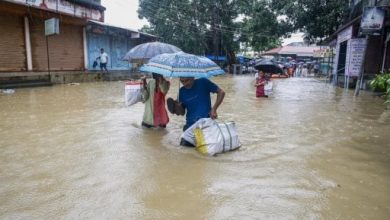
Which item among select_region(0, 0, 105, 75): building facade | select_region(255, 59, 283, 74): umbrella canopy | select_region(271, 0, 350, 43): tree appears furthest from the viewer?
select_region(271, 0, 350, 43): tree

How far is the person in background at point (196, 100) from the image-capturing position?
16.3 feet

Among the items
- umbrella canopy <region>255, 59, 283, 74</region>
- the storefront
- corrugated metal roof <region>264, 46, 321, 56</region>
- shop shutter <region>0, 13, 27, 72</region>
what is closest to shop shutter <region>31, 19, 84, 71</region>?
shop shutter <region>0, 13, 27, 72</region>

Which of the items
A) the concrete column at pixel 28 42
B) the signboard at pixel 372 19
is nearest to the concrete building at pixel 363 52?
the signboard at pixel 372 19

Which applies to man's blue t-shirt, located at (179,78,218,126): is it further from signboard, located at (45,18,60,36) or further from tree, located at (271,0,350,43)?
tree, located at (271,0,350,43)

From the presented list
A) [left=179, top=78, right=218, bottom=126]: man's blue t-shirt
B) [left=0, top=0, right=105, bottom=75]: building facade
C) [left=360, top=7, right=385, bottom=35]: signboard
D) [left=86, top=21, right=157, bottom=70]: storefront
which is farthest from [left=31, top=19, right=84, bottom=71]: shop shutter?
[left=360, top=7, right=385, bottom=35]: signboard

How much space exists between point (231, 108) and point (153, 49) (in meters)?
4.02

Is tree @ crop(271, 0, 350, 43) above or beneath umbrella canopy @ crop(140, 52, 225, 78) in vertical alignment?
above

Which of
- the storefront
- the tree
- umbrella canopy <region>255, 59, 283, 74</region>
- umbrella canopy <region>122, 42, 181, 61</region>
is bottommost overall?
umbrella canopy <region>255, 59, 283, 74</region>

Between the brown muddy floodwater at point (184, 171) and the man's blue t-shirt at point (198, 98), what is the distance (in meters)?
0.59

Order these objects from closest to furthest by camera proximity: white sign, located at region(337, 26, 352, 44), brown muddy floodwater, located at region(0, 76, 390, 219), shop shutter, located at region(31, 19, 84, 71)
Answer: brown muddy floodwater, located at region(0, 76, 390, 219), white sign, located at region(337, 26, 352, 44), shop shutter, located at region(31, 19, 84, 71)

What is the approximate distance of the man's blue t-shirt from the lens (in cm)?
500

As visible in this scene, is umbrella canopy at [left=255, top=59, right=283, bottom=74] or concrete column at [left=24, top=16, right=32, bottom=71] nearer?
umbrella canopy at [left=255, top=59, right=283, bottom=74]

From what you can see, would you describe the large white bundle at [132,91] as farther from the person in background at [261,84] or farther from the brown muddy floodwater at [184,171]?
the person in background at [261,84]

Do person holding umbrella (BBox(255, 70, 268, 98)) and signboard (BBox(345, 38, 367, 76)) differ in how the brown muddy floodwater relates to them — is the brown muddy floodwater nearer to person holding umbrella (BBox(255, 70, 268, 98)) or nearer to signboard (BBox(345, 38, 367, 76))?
person holding umbrella (BBox(255, 70, 268, 98))
